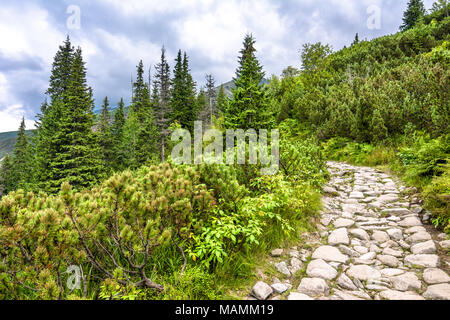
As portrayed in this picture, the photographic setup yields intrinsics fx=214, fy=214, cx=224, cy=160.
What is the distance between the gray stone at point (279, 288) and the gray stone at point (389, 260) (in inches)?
60.7

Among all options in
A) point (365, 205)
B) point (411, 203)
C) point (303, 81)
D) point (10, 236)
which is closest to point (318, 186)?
point (365, 205)

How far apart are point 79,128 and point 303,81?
23858 millimetres

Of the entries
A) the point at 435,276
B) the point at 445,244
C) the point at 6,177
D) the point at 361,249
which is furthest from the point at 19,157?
the point at 445,244

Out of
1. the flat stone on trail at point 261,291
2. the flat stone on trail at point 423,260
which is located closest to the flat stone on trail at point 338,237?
the flat stone on trail at point 423,260

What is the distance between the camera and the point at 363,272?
2.78 m

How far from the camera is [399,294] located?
229cm

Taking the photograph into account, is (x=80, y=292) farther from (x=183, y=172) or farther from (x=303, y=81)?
(x=303, y=81)

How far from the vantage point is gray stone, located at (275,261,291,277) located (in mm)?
2840

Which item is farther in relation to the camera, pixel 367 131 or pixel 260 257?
pixel 367 131

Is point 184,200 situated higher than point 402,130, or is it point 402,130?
point 402,130

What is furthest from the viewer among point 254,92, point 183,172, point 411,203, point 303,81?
point 303,81

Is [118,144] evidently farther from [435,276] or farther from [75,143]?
Answer: [435,276]

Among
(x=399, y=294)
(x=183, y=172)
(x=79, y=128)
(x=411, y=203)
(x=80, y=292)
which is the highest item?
(x=79, y=128)

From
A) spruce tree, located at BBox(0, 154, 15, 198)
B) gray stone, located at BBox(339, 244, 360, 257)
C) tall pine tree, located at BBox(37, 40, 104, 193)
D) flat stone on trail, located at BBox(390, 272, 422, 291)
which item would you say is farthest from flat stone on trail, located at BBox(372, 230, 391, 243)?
spruce tree, located at BBox(0, 154, 15, 198)
